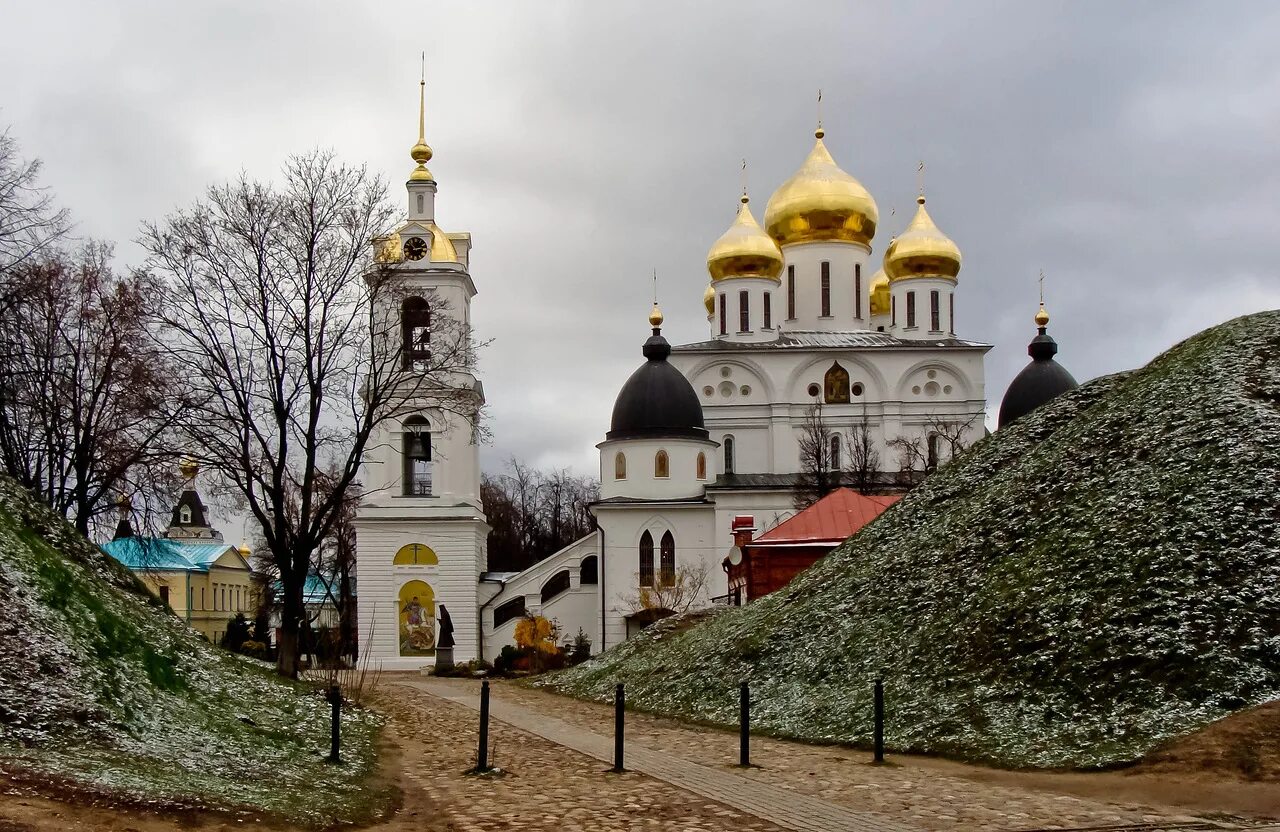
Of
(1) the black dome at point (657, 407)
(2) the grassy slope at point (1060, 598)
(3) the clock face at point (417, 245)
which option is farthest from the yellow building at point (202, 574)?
(2) the grassy slope at point (1060, 598)

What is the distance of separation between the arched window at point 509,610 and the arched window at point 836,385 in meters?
14.5

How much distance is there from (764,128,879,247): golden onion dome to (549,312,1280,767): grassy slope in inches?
1303

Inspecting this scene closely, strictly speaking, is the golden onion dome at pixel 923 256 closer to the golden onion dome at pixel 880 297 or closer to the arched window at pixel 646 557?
the golden onion dome at pixel 880 297

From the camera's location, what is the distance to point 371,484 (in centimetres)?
4531

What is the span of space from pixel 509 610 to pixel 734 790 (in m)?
36.2

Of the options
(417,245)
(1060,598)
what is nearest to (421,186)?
(417,245)

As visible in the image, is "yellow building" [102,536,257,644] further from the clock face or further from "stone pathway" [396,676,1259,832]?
"stone pathway" [396,676,1259,832]

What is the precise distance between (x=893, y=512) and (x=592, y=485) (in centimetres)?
6904

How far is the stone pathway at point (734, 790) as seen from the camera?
9352 millimetres

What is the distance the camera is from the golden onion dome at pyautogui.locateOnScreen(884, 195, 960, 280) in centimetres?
5491

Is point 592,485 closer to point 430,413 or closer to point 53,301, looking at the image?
point 430,413

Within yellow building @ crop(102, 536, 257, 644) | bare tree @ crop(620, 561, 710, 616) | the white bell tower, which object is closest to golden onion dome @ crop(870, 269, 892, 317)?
bare tree @ crop(620, 561, 710, 616)

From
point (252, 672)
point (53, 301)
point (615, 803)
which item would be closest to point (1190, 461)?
point (615, 803)

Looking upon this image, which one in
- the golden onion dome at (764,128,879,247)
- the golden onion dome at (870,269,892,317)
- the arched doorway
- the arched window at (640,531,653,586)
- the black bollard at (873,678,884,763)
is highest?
the golden onion dome at (764,128,879,247)
